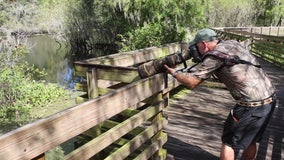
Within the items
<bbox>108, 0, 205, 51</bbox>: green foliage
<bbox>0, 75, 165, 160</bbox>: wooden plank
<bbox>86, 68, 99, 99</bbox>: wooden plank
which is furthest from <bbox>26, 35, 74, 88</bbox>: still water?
<bbox>0, 75, 165, 160</bbox>: wooden plank

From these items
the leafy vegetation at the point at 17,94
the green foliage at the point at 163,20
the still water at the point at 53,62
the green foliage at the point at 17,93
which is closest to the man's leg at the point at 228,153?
the leafy vegetation at the point at 17,94

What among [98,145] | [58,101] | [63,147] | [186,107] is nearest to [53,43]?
[58,101]

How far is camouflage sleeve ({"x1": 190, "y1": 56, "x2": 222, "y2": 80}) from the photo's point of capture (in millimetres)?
2711

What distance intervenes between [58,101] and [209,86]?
27.1 feet

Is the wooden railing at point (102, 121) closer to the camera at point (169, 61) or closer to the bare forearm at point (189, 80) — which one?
the camera at point (169, 61)

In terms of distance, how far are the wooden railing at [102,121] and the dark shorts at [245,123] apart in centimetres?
90

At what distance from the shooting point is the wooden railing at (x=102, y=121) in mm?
1832

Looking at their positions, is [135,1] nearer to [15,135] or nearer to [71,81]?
[71,81]

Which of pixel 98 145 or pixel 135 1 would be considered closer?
pixel 98 145

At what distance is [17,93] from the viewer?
13.2 meters

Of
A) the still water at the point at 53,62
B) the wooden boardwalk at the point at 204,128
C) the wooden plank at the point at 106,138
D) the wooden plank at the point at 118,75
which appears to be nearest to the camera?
the wooden plank at the point at 106,138

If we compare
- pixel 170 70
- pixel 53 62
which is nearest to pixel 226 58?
pixel 170 70

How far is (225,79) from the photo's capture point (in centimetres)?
287

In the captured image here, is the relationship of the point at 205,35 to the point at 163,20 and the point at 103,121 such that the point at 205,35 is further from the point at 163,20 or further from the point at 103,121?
the point at 163,20
